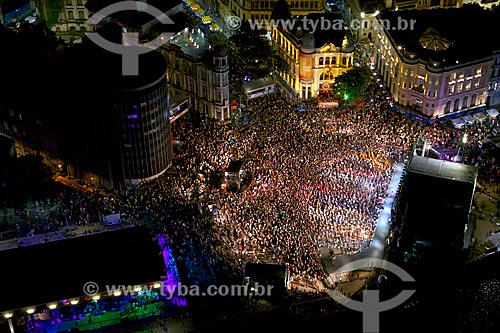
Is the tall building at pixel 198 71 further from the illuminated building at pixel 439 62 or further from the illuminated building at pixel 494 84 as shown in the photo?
the illuminated building at pixel 494 84

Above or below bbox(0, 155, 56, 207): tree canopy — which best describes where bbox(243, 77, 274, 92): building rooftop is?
above

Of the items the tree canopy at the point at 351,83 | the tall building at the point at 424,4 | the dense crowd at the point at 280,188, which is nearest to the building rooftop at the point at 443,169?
the dense crowd at the point at 280,188

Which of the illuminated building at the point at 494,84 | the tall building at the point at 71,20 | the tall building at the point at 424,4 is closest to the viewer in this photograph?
the illuminated building at the point at 494,84

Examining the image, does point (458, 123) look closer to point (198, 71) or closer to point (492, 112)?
point (492, 112)

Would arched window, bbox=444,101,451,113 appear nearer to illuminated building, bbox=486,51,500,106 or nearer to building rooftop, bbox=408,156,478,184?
illuminated building, bbox=486,51,500,106

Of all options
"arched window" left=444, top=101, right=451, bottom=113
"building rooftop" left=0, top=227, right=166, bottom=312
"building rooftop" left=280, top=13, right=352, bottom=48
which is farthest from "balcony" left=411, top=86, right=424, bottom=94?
"building rooftop" left=0, top=227, right=166, bottom=312

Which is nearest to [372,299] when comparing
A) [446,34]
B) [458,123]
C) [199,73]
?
[458,123]
